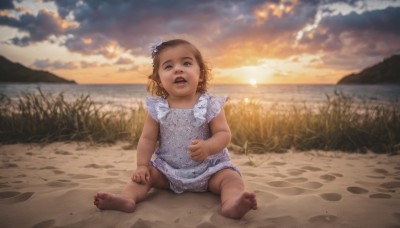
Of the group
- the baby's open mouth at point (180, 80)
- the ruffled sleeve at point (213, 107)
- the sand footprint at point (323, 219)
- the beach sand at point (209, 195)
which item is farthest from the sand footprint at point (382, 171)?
the baby's open mouth at point (180, 80)

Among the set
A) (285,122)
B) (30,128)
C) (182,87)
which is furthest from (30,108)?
(285,122)

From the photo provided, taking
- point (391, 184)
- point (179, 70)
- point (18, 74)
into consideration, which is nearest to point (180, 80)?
point (179, 70)

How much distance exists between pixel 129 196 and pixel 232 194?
68cm

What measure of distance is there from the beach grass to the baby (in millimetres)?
1860

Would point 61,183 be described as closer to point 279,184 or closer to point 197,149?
point 197,149

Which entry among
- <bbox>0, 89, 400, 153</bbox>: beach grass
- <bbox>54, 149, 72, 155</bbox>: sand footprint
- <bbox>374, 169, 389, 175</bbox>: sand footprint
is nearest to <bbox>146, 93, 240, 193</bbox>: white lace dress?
<bbox>374, 169, 389, 175</bbox>: sand footprint

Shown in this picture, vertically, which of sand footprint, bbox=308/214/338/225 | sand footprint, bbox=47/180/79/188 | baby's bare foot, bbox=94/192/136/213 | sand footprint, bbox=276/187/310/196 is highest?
baby's bare foot, bbox=94/192/136/213

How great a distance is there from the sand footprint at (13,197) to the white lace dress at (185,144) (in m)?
0.91

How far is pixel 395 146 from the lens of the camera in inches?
157

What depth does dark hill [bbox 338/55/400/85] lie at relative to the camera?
125 ft

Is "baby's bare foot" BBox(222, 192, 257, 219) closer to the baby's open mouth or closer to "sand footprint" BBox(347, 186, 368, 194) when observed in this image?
the baby's open mouth

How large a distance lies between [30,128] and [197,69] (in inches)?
136

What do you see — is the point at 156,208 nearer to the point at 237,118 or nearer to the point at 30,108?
the point at 237,118

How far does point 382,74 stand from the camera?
4312 cm
